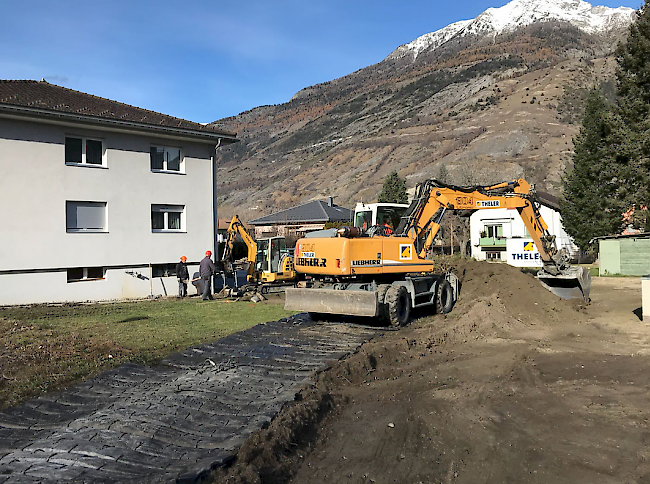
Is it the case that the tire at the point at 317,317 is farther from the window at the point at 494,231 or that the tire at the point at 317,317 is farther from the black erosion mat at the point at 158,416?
the window at the point at 494,231

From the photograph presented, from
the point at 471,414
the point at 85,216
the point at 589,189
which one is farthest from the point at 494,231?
the point at 471,414

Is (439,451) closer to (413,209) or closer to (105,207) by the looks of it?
(413,209)

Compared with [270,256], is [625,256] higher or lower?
lower

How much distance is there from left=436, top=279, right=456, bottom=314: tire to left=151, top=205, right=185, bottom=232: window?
11.7 m

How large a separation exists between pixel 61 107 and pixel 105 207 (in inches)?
150

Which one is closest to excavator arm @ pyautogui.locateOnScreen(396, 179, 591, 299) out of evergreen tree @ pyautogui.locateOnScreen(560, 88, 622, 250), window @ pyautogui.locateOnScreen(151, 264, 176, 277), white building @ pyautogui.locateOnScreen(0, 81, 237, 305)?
white building @ pyautogui.locateOnScreen(0, 81, 237, 305)

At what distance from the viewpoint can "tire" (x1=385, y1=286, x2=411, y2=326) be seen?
42.9 feet

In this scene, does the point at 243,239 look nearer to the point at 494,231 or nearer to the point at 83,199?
the point at 83,199

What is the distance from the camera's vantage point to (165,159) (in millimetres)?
22000

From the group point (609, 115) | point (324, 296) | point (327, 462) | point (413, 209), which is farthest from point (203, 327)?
point (609, 115)

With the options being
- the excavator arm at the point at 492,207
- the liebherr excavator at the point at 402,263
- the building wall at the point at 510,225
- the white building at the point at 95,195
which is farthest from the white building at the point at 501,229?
the white building at the point at 95,195

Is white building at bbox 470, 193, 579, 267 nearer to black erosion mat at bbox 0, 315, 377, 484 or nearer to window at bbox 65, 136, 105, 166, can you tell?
window at bbox 65, 136, 105, 166

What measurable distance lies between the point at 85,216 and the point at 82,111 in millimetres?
3788

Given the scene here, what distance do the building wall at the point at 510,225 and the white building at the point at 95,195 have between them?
26909mm
